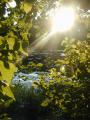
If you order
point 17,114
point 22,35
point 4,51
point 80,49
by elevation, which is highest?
point 80,49

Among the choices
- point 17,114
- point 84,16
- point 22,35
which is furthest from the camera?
point 17,114

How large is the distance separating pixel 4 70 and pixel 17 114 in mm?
8900

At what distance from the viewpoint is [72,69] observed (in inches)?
178

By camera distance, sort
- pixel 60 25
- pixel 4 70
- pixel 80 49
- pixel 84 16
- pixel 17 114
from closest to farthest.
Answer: pixel 4 70 → pixel 60 25 → pixel 84 16 → pixel 80 49 → pixel 17 114

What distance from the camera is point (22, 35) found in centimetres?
181

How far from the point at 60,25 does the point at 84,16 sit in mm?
597

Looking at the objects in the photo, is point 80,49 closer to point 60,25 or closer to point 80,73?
point 80,73

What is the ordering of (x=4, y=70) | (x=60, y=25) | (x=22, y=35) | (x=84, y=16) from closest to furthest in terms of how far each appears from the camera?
1. (x=4, y=70)
2. (x=22, y=35)
3. (x=60, y=25)
4. (x=84, y=16)

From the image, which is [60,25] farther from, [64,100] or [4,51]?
[64,100]

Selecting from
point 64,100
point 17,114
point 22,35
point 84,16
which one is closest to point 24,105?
point 17,114

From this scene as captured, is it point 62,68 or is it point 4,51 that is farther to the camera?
point 62,68

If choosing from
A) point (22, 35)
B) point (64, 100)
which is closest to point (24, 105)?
point (64, 100)

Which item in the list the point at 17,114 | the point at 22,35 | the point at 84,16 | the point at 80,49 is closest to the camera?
the point at 22,35

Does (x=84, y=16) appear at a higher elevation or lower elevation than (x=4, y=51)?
higher
